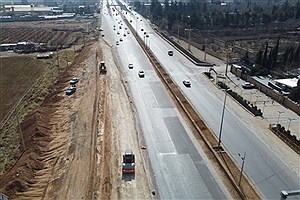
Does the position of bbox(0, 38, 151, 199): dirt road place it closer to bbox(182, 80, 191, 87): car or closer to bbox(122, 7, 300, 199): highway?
bbox(122, 7, 300, 199): highway

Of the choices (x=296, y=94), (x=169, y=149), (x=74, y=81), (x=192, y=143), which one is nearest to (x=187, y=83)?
(x=296, y=94)

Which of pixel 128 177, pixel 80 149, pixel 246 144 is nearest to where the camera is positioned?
pixel 128 177

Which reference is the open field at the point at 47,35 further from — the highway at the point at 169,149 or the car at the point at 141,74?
the highway at the point at 169,149

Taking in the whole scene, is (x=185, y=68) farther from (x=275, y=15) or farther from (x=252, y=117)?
(x=275, y=15)

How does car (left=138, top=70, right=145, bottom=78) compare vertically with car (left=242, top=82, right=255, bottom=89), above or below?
above

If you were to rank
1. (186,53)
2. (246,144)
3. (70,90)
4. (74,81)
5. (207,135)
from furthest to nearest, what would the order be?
(186,53) < (74,81) < (70,90) < (207,135) < (246,144)

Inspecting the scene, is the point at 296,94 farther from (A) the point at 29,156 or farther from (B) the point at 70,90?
(A) the point at 29,156

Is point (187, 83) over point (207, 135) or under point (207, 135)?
over

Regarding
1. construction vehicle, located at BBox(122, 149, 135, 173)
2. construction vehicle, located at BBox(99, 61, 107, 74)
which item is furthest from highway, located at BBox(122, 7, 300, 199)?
construction vehicle, located at BBox(99, 61, 107, 74)
